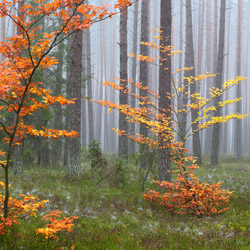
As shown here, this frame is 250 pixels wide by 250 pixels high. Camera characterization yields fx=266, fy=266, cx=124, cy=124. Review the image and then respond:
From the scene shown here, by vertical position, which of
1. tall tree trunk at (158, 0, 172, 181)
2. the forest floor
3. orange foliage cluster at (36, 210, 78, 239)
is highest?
tall tree trunk at (158, 0, 172, 181)

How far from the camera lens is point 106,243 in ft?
14.2

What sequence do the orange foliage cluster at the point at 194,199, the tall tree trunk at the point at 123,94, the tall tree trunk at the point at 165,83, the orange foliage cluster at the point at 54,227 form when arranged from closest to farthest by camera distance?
1. the orange foliage cluster at the point at 54,227
2. the orange foliage cluster at the point at 194,199
3. the tall tree trunk at the point at 165,83
4. the tall tree trunk at the point at 123,94

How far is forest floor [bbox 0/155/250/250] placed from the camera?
168 inches

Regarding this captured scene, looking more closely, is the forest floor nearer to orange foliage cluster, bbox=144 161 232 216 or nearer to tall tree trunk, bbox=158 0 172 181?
orange foliage cluster, bbox=144 161 232 216

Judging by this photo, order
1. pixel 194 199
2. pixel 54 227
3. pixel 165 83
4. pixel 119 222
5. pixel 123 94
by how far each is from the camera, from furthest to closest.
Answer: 1. pixel 123 94
2. pixel 165 83
3. pixel 194 199
4. pixel 119 222
5. pixel 54 227

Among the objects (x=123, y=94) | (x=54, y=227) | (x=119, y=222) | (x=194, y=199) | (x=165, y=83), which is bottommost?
(x=119, y=222)

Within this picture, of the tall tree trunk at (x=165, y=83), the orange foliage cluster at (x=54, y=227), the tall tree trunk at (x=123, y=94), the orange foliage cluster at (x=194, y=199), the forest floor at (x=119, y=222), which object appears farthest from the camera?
the tall tree trunk at (x=123, y=94)

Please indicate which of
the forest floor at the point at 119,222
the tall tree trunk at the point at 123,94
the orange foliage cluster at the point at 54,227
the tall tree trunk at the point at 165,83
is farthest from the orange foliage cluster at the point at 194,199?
the tall tree trunk at the point at 123,94

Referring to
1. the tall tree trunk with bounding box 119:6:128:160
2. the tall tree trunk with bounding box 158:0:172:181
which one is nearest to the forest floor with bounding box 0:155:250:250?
the tall tree trunk with bounding box 158:0:172:181

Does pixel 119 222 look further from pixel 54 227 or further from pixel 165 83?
pixel 165 83

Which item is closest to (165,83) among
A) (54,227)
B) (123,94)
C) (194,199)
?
(194,199)

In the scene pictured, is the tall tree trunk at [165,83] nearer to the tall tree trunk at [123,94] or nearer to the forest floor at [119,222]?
the forest floor at [119,222]

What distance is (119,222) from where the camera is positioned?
19.0 feet

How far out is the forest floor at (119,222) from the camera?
4266 millimetres
